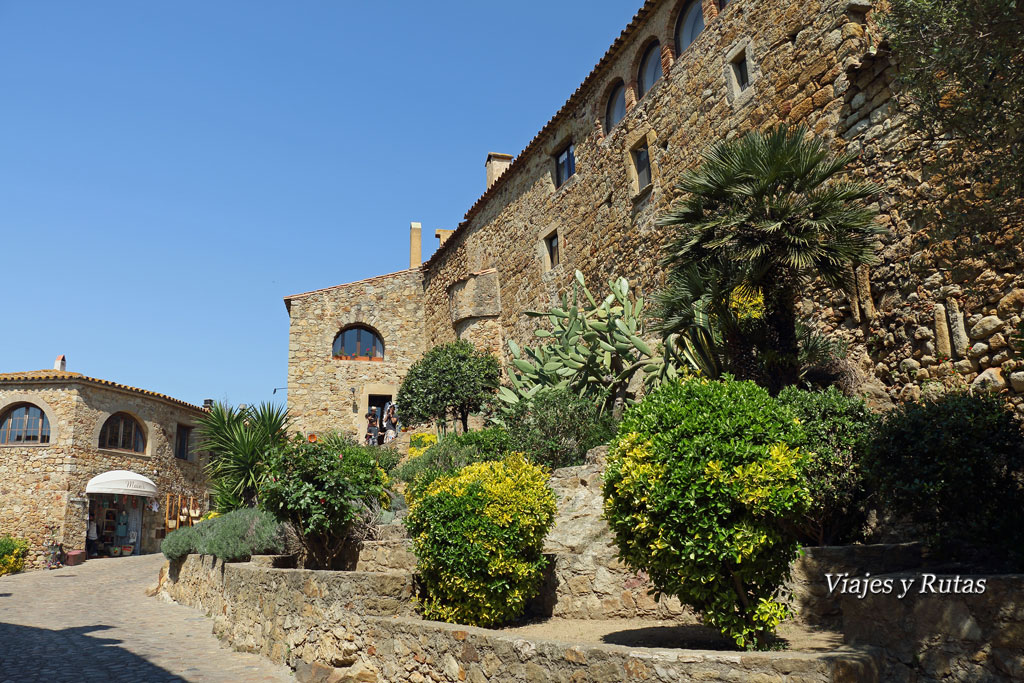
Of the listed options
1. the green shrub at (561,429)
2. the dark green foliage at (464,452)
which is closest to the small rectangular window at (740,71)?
the green shrub at (561,429)

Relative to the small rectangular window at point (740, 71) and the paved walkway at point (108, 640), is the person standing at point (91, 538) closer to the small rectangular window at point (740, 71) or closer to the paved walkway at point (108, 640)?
the paved walkway at point (108, 640)

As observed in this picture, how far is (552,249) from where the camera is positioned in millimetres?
18594

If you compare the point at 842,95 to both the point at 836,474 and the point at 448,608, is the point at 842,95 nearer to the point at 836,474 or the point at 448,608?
the point at 836,474

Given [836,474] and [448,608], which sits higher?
[836,474]

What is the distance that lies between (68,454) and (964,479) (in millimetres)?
24846

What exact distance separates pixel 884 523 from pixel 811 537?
615 millimetres

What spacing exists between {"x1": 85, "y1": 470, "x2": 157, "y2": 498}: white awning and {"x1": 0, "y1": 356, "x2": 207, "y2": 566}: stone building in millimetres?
83

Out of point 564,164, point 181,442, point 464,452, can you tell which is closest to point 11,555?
point 181,442

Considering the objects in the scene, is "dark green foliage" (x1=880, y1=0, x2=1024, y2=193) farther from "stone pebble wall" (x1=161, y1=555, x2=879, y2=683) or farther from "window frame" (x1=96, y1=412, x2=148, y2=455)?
"window frame" (x1=96, y1=412, x2=148, y2=455)

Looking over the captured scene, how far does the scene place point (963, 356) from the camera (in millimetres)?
7469

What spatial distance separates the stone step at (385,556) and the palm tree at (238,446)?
305 inches

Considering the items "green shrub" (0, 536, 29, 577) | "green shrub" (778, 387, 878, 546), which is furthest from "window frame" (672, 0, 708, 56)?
"green shrub" (0, 536, 29, 577)

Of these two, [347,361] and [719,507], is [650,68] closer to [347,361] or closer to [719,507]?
[719,507]

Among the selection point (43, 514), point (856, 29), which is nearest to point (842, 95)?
point (856, 29)
